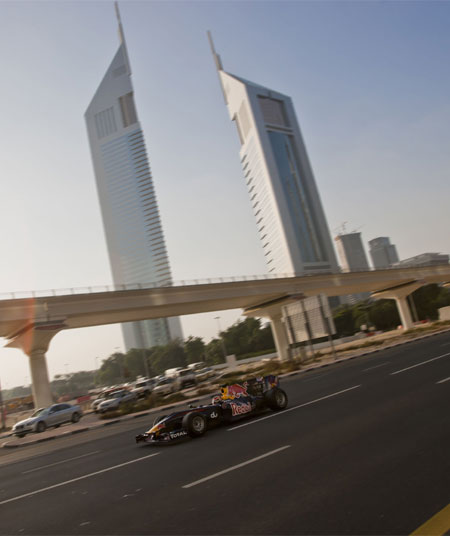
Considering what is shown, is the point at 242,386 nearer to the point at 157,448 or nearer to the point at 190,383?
the point at 157,448

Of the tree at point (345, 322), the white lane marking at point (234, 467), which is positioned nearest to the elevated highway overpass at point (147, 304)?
the white lane marking at point (234, 467)

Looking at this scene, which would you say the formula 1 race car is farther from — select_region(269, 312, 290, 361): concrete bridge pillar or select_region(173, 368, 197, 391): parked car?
select_region(269, 312, 290, 361): concrete bridge pillar

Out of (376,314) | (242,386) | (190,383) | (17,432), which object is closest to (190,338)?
(376,314)

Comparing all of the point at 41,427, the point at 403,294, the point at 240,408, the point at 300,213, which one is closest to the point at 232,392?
the point at 240,408

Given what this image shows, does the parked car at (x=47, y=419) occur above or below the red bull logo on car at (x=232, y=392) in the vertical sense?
below

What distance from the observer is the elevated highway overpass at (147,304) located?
34938 millimetres

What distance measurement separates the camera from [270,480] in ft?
20.7

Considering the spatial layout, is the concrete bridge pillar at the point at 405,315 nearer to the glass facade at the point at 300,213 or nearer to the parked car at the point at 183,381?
the parked car at the point at 183,381

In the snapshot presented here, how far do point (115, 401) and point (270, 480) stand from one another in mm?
29132

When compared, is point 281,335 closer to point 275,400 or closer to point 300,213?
point 275,400

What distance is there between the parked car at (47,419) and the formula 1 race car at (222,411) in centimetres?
1737

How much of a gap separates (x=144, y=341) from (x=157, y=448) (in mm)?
179664

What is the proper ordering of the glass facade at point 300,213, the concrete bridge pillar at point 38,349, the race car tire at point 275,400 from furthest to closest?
the glass facade at point 300,213, the concrete bridge pillar at point 38,349, the race car tire at point 275,400

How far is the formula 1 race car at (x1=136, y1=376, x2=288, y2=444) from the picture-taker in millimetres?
11080
